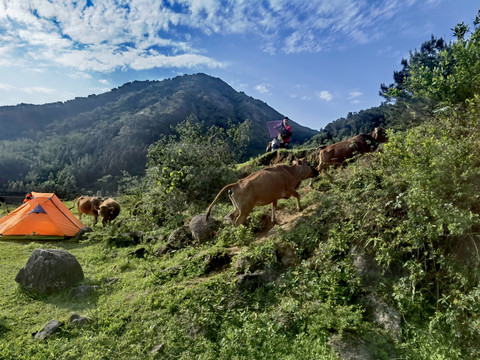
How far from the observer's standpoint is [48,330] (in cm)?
511

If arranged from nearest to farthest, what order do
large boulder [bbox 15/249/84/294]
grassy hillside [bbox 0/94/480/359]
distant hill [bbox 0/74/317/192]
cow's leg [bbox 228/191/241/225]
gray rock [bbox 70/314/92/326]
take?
A: grassy hillside [bbox 0/94/480/359] → gray rock [bbox 70/314/92/326] → large boulder [bbox 15/249/84/294] → cow's leg [bbox 228/191/241/225] → distant hill [bbox 0/74/317/192]

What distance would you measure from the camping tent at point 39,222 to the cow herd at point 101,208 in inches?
53.6

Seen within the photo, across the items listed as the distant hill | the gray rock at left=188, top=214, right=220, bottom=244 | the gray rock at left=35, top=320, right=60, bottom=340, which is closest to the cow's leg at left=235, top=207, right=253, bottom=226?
the gray rock at left=188, top=214, right=220, bottom=244

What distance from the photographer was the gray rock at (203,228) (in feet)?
27.8

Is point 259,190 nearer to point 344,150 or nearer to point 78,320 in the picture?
point 78,320

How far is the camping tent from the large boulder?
6.39 meters

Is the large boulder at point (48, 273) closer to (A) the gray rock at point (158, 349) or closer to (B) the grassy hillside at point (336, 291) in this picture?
(B) the grassy hillside at point (336, 291)

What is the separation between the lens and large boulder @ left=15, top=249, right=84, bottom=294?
22.7 ft

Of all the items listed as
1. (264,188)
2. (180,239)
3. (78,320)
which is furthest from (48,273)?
(264,188)

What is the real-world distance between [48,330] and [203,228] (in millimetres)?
4508

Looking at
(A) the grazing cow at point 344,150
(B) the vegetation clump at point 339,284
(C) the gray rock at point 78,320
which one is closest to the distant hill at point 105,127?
(A) the grazing cow at point 344,150

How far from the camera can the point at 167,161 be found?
1319 centimetres

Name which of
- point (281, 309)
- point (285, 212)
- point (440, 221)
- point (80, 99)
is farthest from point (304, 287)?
point (80, 99)

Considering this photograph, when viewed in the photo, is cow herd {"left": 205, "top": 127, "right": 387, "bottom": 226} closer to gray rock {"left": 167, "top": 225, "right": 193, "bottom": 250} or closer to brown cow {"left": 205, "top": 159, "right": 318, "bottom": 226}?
brown cow {"left": 205, "top": 159, "right": 318, "bottom": 226}
